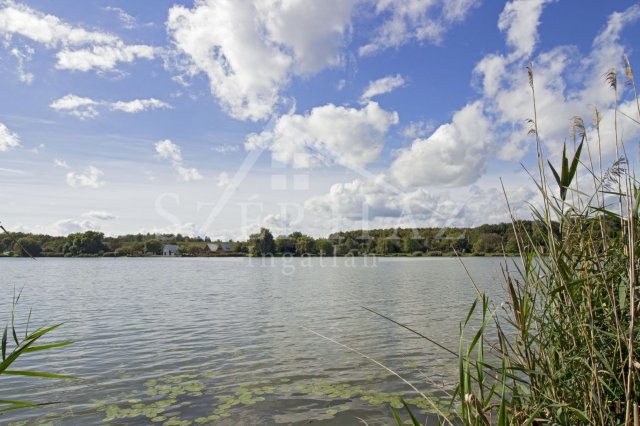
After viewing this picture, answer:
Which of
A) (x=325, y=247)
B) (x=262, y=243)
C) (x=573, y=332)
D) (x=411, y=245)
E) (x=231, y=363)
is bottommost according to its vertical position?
(x=231, y=363)

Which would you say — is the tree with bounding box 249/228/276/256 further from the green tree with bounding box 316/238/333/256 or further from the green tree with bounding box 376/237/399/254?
the green tree with bounding box 376/237/399/254

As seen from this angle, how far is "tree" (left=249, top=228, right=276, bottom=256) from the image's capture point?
474 ft

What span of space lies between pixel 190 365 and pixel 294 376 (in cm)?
320

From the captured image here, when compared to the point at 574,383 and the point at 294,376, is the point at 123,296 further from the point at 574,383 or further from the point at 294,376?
the point at 574,383

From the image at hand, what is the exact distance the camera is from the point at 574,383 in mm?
3570

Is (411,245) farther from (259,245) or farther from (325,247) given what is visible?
(259,245)

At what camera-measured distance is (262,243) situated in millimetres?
144500

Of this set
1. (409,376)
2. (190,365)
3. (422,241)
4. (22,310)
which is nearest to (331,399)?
(409,376)

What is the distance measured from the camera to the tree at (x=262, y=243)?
474 ft

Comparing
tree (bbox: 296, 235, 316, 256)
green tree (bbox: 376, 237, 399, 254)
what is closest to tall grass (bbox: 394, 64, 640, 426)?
green tree (bbox: 376, 237, 399, 254)

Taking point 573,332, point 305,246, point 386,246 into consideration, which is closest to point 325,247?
point 305,246

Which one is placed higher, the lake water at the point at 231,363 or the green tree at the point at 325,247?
the green tree at the point at 325,247

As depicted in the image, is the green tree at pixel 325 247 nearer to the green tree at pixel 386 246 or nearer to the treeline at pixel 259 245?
the treeline at pixel 259 245

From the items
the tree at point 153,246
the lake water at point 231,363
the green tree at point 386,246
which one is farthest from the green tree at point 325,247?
the lake water at point 231,363
